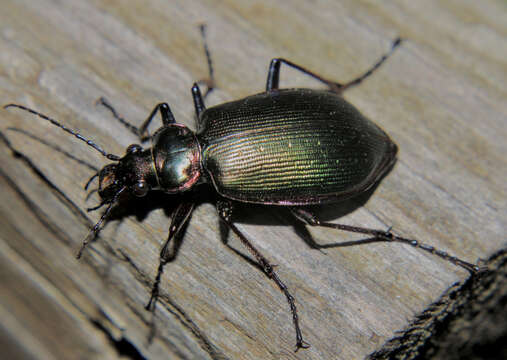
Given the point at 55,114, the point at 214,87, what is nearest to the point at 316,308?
the point at 214,87

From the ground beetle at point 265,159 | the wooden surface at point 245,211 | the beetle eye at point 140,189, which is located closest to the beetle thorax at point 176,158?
the ground beetle at point 265,159

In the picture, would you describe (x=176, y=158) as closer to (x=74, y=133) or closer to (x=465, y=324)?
(x=74, y=133)

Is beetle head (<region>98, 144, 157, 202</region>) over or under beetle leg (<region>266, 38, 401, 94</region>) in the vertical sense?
under

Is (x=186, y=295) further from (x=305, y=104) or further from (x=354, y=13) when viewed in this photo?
(x=354, y=13)

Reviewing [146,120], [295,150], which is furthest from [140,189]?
[295,150]

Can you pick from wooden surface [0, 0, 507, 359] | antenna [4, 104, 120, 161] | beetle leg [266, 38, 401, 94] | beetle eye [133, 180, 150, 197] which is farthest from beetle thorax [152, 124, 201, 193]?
beetle leg [266, 38, 401, 94]

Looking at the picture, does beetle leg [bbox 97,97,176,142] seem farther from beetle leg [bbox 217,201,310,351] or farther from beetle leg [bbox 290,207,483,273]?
beetle leg [bbox 290,207,483,273]

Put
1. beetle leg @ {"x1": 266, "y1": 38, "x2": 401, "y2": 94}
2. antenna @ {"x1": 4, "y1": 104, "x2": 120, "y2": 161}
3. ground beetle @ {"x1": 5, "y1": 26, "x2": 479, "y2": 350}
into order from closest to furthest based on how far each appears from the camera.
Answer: ground beetle @ {"x1": 5, "y1": 26, "x2": 479, "y2": 350}
antenna @ {"x1": 4, "y1": 104, "x2": 120, "y2": 161}
beetle leg @ {"x1": 266, "y1": 38, "x2": 401, "y2": 94}

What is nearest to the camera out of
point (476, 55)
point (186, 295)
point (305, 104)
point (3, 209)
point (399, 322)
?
point (399, 322)
